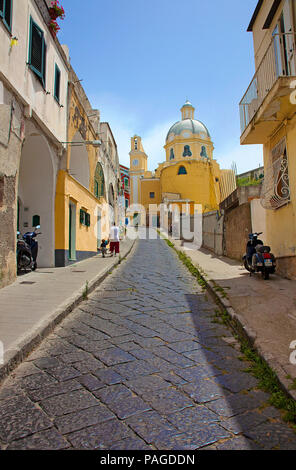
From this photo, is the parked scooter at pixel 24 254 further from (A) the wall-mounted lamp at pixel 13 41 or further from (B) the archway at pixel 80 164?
(B) the archway at pixel 80 164

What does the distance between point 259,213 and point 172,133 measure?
149ft

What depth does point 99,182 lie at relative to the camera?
17422 mm

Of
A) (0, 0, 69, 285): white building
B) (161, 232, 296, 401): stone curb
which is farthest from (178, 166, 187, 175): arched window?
(161, 232, 296, 401): stone curb

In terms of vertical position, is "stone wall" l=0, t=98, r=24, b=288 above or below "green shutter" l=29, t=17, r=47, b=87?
below

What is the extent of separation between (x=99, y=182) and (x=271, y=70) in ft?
36.8

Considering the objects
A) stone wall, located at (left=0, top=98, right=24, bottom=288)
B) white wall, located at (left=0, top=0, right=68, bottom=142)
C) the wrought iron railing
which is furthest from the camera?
the wrought iron railing

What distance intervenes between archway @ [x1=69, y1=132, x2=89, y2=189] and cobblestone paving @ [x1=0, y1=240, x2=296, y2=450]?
9.72 meters

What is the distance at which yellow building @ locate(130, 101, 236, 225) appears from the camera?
48812 millimetres

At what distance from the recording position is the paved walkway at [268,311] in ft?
11.0

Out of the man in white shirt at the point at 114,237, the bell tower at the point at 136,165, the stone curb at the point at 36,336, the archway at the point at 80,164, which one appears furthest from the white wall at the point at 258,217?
the bell tower at the point at 136,165

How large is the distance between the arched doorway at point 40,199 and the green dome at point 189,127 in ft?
146

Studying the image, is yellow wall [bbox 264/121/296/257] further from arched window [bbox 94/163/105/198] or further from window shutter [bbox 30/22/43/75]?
arched window [bbox 94/163/105/198]

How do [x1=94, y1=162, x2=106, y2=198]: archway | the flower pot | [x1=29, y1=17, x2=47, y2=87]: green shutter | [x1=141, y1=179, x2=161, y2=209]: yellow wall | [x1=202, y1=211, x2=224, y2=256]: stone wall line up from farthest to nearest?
1. [x1=141, y1=179, x2=161, y2=209]: yellow wall
2. [x1=94, y1=162, x2=106, y2=198]: archway
3. [x1=202, y1=211, x2=224, y2=256]: stone wall
4. the flower pot
5. [x1=29, y1=17, x2=47, y2=87]: green shutter

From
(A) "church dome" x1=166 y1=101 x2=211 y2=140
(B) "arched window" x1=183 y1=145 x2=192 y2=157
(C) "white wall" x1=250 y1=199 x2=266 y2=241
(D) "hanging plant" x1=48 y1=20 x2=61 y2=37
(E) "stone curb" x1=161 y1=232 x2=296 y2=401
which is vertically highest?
(A) "church dome" x1=166 y1=101 x2=211 y2=140
